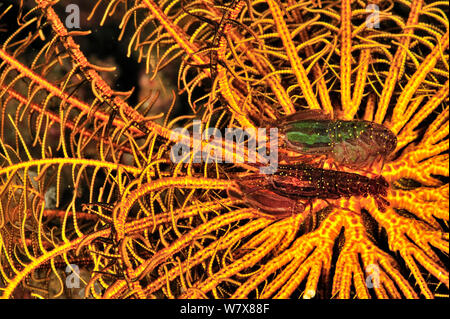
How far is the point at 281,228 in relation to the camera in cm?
95

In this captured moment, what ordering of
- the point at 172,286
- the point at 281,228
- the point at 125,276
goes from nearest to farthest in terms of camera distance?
the point at 125,276
the point at 281,228
the point at 172,286

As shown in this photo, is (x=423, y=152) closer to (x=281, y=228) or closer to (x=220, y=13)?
(x=281, y=228)

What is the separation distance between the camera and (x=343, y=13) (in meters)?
0.90

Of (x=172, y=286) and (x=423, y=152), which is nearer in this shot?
(x=423, y=152)

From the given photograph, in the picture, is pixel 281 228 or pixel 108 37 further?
pixel 108 37

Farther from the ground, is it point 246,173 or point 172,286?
point 246,173

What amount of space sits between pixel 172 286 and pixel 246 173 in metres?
0.39

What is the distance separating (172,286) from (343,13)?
828mm

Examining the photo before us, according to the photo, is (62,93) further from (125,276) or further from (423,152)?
(423,152)

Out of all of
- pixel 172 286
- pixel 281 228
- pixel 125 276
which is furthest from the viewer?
pixel 172 286

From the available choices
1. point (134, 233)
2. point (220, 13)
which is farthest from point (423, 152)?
point (134, 233)

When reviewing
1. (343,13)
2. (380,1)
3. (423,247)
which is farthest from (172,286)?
(380,1)
